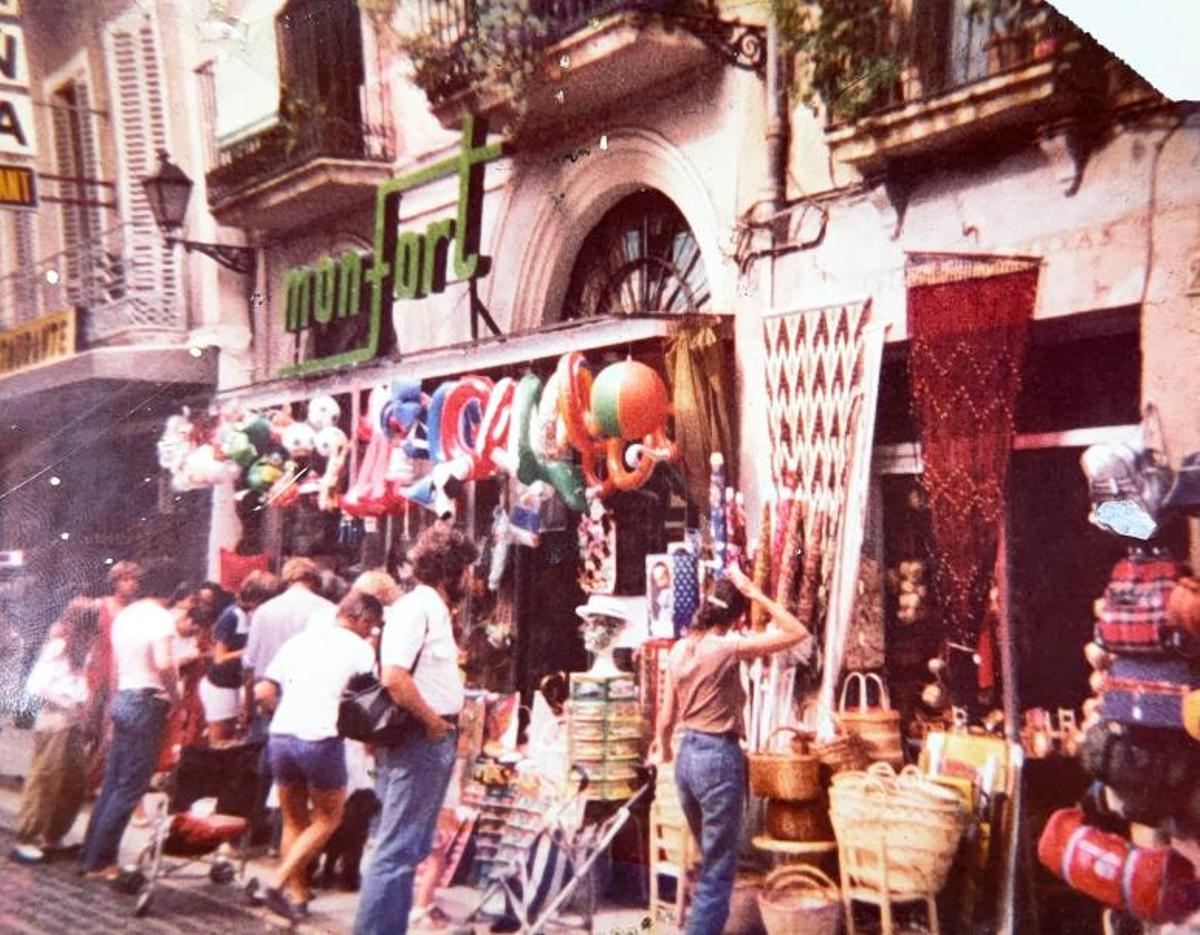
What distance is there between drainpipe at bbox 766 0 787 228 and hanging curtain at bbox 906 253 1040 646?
519 millimetres

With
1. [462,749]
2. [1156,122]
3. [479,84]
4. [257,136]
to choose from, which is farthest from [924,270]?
[257,136]

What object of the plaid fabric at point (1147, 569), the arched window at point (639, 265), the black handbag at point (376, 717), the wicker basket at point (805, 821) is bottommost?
the wicker basket at point (805, 821)

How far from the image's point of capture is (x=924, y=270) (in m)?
Result: 3.80

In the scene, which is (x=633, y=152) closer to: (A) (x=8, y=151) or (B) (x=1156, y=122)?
(B) (x=1156, y=122)

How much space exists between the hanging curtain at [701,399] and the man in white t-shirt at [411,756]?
1.02m

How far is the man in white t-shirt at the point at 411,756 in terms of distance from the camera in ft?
14.8

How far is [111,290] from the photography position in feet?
18.0

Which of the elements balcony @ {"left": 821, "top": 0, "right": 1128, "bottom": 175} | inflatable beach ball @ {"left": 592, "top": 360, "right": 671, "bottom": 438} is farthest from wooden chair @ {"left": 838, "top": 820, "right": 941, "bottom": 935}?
balcony @ {"left": 821, "top": 0, "right": 1128, "bottom": 175}

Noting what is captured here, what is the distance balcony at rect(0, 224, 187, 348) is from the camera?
5.41 meters

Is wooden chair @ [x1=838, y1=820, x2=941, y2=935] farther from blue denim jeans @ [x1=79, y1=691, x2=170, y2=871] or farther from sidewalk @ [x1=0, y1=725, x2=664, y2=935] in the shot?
blue denim jeans @ [x1=79, y1=691, x2=170, y2=871]

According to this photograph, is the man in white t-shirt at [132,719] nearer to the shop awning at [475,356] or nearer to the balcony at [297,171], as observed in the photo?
the shop awning at [475,356]

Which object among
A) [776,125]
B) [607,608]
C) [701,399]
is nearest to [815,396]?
[701,399]

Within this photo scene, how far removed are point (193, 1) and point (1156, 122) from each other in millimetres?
3443

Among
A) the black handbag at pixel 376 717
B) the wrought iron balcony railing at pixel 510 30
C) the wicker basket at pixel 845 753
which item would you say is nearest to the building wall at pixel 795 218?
the wrought iron balcony railing at pixel 510 30
